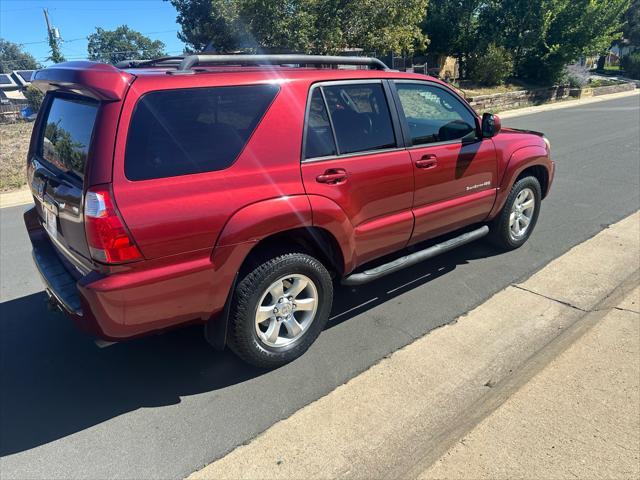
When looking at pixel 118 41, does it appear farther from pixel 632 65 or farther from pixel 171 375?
pixel 171 375

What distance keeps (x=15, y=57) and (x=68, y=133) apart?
12587cm

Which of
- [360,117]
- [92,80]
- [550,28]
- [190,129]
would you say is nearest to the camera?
[92,80]

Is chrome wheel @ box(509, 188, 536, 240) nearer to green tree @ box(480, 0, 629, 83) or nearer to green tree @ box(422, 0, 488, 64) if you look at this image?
green tree @ box(422, 0, 488, 64)

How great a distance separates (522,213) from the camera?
16.3 feet

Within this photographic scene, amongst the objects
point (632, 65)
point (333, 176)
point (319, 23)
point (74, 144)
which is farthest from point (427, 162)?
point (632, 65)

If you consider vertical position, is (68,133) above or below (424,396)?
above

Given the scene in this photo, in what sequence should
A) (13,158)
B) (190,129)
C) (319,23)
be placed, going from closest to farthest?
(190,129) → (13,158) → (319,23)

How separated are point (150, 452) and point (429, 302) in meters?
2.38

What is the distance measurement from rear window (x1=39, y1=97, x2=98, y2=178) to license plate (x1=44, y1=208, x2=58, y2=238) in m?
0.30

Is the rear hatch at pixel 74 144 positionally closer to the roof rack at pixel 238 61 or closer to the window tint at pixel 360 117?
the roof rack at pixel 238 61

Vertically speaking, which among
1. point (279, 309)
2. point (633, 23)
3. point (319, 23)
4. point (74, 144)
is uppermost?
point (633, 23)

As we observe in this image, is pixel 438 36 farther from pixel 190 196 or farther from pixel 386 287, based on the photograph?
pixel 190 196

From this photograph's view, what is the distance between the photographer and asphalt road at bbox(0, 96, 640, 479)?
8.39 feet

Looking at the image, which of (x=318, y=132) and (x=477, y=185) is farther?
(x=477, y=185)
